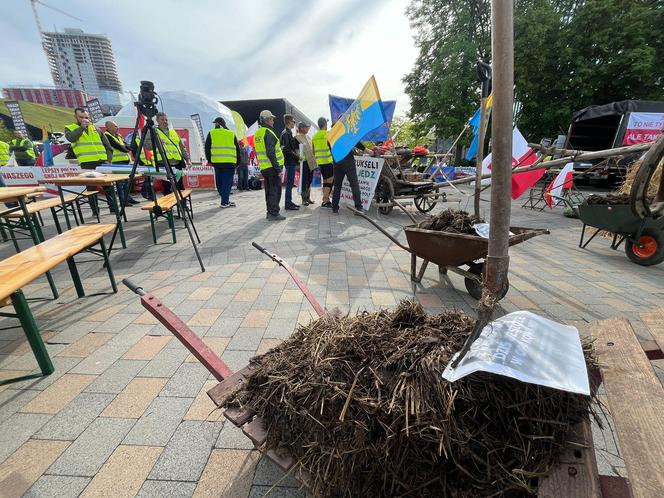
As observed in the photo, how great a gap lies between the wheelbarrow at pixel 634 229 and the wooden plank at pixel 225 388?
5240mm

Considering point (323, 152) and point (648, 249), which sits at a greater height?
point (323, 152)

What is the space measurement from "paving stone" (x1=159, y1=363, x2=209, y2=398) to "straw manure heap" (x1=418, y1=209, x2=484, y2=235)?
247 centimetres

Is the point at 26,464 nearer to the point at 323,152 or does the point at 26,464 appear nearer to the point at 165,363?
the point at 165,363

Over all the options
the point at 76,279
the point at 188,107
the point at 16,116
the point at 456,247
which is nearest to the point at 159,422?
the point at 76,279

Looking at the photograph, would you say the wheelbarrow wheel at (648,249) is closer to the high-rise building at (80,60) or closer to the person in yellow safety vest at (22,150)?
the person in yellow safety vest at (22,150)

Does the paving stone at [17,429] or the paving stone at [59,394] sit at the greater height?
the paving stone at [17,429]

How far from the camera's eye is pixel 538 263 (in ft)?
14.7

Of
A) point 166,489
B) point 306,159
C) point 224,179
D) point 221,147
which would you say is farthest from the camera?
point 306,159

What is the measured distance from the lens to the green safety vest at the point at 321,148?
25.6ft

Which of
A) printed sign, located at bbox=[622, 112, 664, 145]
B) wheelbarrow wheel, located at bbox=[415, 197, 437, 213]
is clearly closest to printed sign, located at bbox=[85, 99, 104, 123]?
wheelbarrow wheel, located at bbox=[415, 197, 437, 213]

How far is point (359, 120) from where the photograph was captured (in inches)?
217

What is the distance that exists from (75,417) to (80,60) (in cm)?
6743

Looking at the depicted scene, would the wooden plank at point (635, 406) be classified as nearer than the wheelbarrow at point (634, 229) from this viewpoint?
Yes

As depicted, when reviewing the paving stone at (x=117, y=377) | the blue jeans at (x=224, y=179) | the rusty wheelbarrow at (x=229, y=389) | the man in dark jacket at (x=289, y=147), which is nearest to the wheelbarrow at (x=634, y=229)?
the rusty wheelbarrow at (x=229, y=389)
